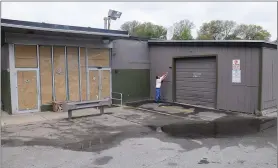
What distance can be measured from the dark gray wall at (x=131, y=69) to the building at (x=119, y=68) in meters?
0.05

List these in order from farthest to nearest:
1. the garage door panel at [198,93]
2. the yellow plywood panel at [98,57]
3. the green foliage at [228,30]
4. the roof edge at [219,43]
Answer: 1. the green foliage at [228,30]
2. the yellow plywood panel at [98,57]
3. the garage door panel at [198,93]
4. the roof edge at [219,43]

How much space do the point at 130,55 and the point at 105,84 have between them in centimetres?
209

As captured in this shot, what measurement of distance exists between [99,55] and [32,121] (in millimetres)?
4761

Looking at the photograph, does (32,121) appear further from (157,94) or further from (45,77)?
(157,94)

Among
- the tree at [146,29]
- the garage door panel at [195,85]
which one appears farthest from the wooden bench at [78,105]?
the tree at [146,29]

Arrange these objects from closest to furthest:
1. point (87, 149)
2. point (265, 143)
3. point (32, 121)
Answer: point (87, 149) < point (265, 143) < point (32, 121)

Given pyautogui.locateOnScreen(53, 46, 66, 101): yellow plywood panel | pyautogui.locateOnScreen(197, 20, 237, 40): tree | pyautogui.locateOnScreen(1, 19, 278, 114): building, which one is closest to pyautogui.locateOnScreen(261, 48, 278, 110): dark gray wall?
pyautogui.locateOnScreen(1, 19, 278, 114): building

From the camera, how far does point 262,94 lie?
10.4 meters

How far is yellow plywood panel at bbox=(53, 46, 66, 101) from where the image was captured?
1136 centimetres

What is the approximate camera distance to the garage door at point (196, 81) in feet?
39.3

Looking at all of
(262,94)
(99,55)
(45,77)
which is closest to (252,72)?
(262,94)

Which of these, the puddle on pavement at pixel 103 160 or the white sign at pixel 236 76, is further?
the white sign at pixel 236 76

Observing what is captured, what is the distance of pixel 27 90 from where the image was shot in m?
10.6

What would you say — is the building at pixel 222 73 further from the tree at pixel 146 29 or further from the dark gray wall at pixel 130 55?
the tree at pixel 146 29
